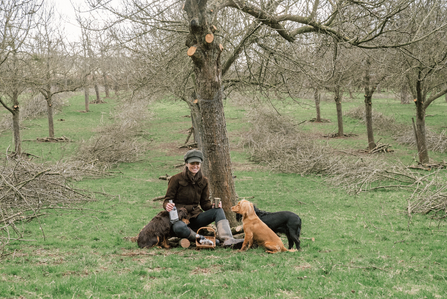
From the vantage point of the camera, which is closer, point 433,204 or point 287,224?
point 287,224

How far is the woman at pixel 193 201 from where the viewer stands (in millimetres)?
6301

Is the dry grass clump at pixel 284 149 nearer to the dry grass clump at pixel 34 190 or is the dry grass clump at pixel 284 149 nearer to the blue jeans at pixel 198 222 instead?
the dry grass clump at pixel 34 190

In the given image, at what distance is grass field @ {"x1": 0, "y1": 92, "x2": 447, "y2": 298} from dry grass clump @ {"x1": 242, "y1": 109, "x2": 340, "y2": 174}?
2930 mm

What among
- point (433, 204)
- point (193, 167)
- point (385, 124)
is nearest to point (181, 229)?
point (193, 167)

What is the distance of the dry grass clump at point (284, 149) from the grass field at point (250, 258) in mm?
2930

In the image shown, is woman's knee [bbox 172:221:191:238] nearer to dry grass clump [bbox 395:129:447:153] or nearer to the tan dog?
the tan dog

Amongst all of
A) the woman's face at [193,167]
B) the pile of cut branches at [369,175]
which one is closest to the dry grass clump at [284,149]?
the pile of cut branches at [369,175]

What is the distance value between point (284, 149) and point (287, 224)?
12.1m

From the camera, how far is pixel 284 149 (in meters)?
18.2

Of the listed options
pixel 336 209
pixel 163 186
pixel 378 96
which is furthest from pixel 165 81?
pixel 378 96

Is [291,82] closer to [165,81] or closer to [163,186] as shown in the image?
[165,81]

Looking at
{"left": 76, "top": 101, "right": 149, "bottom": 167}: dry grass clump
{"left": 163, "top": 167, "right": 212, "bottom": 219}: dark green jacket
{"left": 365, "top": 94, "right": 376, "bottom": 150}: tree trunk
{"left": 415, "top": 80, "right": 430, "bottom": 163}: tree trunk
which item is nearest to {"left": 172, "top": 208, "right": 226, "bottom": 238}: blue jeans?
{"left": 163, "top": 167, "right": 212, "bottom": 219}: dark green jacket

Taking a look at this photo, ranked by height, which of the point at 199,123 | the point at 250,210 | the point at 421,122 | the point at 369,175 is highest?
the point at 199,123

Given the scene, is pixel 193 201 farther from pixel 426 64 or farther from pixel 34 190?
pixel 426 64
